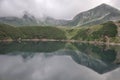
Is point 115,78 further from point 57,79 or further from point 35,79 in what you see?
point 35,79

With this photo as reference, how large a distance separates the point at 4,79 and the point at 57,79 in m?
13.7

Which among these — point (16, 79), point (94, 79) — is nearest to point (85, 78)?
point (94, 79)

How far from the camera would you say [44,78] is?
6222cm

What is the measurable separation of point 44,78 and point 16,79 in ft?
26.1

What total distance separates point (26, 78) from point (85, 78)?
16.1 meters

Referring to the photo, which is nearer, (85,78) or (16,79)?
(16,79)

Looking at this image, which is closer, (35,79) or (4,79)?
(4,79)

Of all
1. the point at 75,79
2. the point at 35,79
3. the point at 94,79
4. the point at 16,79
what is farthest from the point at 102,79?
the point at 16,79

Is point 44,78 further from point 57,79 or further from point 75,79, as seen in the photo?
point 75,79

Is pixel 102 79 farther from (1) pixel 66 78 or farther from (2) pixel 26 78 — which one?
(2) pixel 26 78

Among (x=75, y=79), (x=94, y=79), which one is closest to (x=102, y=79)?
(x=94, y=79)

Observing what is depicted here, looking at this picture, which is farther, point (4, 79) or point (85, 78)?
point (85, 78)

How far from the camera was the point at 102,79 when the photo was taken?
6116cm

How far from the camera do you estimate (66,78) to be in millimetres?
62375
